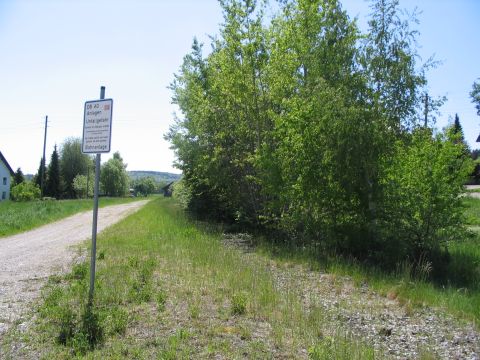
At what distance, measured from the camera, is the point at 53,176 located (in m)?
80.0

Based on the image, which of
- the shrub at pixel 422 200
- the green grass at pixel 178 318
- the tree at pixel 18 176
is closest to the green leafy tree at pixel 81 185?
the tree at pixel 18 176

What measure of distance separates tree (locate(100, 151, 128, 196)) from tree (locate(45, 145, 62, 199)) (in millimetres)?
13635

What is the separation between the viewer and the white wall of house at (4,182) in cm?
7125

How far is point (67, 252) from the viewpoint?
40.3ft

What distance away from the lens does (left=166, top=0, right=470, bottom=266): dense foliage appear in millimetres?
11109

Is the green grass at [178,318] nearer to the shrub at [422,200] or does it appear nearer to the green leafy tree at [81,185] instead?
the shrub at [422,200]

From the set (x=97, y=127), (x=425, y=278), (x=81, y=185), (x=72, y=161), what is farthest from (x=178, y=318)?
(x=72, y=161)

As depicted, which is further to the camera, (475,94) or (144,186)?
(144,186)

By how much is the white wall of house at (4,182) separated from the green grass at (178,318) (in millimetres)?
72678

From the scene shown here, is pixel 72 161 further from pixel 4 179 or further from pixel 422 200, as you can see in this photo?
pixel 422 200

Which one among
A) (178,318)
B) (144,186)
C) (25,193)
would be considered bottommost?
(178,318)

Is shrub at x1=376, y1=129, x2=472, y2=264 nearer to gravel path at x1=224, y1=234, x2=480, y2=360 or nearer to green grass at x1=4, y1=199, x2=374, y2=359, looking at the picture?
gravel path at x1=224, y1=234, x2=480, y2=360

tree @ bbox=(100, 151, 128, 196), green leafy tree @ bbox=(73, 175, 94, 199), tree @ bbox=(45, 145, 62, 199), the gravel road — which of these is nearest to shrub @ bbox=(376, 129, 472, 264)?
the gravel road

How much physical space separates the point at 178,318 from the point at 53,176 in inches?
3237
